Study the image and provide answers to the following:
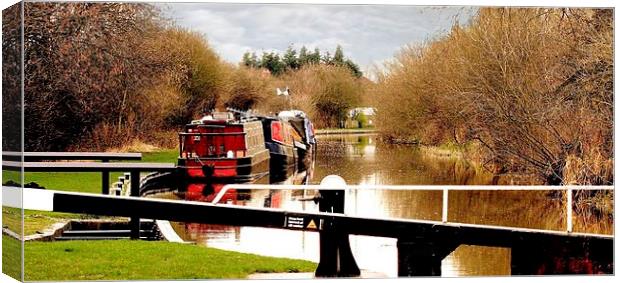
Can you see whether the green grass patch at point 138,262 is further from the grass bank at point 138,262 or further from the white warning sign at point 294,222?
the white warning sign at point 294,222

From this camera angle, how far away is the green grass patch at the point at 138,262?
11.2 meters

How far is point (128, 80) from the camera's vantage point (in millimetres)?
11953

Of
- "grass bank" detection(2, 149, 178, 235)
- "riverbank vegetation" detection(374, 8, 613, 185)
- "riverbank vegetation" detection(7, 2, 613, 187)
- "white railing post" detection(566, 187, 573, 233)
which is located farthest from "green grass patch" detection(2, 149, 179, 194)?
"white railing post" detection(566, 187, 573, 233)

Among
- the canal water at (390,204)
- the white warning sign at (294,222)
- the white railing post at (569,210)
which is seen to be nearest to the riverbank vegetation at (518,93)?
the canal water at (390,204)

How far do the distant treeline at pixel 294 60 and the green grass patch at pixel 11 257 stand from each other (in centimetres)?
269

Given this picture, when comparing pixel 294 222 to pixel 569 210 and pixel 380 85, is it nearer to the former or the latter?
pixel 380 85

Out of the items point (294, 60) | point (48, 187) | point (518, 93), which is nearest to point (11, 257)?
point (48, 187)

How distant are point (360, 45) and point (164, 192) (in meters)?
2.29

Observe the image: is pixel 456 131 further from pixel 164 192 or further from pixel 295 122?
pixel 164 192

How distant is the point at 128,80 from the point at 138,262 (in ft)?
5.68

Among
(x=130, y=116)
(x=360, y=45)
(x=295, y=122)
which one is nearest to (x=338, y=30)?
(x=360, y=45)

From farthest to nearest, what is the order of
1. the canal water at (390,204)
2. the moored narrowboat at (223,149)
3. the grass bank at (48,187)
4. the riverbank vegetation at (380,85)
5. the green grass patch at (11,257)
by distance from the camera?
the moored narrowboat at (223,149), the canal water at (390,204), the riverbank vegetation at (380,85), the grass bank at (48,187), the green grass patch at (11,257)

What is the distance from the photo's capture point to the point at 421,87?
515 inches

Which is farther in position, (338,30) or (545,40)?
(545,40)
